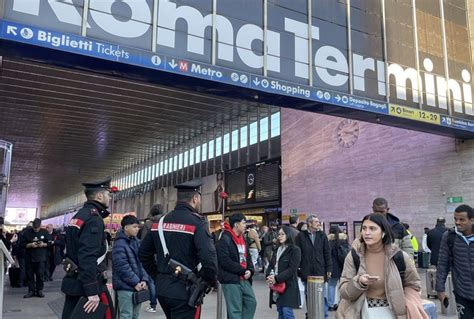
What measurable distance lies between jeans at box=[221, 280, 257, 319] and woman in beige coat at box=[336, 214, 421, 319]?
2734 millimetres

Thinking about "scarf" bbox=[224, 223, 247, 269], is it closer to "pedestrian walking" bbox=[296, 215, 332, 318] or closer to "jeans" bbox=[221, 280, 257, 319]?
"jeans" bbox=[221, 280, 257, 319]

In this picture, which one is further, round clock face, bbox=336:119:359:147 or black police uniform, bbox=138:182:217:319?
round clock face, bbox=336:119:359:147

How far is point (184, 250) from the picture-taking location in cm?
402

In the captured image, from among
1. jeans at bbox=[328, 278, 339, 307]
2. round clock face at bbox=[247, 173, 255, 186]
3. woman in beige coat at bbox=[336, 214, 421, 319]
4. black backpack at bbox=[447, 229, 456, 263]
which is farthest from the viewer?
round clock face at bbox=[247, 173, 255, 186]

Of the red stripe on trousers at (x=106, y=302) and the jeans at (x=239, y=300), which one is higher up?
the red stripe on trousers at (x=106, y=302)

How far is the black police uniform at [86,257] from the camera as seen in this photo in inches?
153

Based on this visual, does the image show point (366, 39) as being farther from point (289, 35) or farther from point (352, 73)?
point (289, 35)

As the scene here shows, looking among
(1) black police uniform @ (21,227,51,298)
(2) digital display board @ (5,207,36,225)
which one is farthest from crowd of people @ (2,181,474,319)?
(2) digital display board @ (5,207,36,225)

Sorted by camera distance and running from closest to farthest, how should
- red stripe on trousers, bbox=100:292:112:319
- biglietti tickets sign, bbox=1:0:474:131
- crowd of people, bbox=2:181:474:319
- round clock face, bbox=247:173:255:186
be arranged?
crowd of people, bbox=2:181:474:319 → red stripe on trousers, bbox=100:292:112:319 → biglietti tickets sign, bbox=1:0:474:131 → round clock face, bbox=247:173:255:186

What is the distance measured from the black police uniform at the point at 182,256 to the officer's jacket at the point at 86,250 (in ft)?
1.81

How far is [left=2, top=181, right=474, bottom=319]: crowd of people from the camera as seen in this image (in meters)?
3.23

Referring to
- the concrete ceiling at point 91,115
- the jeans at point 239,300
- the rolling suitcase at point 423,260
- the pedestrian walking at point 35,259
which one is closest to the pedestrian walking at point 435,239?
the jeans at point 239,300

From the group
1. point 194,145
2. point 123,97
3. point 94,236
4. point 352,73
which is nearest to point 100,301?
point 94,236

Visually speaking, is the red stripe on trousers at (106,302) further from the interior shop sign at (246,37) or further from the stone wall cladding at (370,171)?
the stone wall cladding at (370,171)
